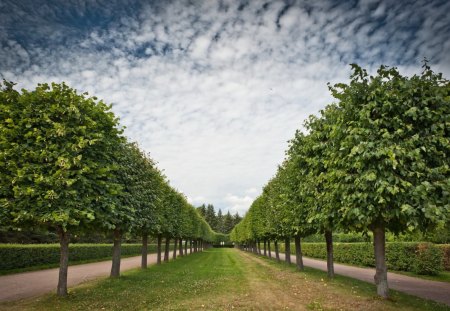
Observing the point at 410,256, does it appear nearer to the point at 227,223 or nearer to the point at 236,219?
the point at 227,223

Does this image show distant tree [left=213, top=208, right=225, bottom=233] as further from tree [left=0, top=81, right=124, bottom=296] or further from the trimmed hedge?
tree [left=0, top=81, right=124, bottom=296]

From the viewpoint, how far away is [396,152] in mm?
10055

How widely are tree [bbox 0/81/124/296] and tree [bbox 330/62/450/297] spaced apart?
9241 mm

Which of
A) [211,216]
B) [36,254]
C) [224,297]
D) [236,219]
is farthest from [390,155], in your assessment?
[236,219]

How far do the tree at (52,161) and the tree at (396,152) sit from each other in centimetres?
924

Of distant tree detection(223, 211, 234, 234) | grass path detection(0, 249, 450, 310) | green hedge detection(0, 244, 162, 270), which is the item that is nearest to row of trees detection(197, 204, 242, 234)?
distant tree detection(223, 211, 234, 234)

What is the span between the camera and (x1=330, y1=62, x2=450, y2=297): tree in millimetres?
9852

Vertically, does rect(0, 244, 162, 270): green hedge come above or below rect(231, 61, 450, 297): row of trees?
below

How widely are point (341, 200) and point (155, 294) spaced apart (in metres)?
8.88

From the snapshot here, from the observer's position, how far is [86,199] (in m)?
12.1

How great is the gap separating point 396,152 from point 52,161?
476 inches

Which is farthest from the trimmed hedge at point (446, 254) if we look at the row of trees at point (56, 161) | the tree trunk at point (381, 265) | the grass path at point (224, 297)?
the row of trees at point (56, 161)

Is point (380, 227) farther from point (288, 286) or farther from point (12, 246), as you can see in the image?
point (12, 246)

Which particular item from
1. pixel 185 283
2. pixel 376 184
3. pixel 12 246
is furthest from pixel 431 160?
pixel 12 246
